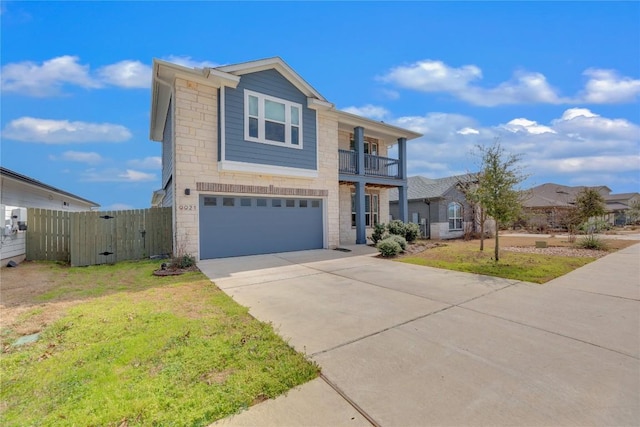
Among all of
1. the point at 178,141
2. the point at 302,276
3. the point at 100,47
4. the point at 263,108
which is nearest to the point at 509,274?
the point at 302,276

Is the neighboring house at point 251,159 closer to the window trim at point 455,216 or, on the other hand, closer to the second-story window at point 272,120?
the second-story window at point 272,120

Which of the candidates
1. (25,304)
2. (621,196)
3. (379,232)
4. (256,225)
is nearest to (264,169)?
(256,225)

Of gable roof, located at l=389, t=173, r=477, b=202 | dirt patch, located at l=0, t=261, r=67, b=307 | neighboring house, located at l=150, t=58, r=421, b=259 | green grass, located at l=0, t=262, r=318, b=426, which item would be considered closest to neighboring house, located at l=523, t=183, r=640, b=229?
gable roof, located at l=389, t=173, r=477, b=202

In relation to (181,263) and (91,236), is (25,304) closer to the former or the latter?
(181,263)

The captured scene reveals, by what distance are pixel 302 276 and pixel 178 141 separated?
613 centimetres

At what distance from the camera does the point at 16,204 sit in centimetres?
1073

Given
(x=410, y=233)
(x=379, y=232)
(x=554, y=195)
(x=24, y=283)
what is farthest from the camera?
(x=554, y=195)

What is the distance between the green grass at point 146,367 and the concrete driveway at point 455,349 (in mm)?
285

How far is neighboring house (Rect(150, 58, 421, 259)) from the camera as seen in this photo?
9.54 m

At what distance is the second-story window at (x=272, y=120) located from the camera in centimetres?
1065

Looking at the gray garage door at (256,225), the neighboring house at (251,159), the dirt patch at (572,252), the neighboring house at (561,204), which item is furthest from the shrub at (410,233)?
the neighboring house at (561,204)

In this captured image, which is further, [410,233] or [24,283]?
[410,233]

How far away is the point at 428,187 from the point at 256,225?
16180 millimetres

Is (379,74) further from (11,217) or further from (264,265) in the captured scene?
(11,217)
